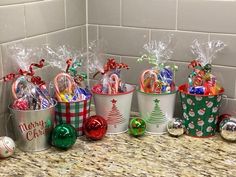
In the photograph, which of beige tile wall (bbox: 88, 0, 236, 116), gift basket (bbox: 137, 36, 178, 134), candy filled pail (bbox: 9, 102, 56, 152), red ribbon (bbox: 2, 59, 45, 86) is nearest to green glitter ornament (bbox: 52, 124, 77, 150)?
candy filled pail (bbox: 9, 102, 56, 152)

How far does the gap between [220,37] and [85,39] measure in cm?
46

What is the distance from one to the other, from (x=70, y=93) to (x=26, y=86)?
0.42 ft

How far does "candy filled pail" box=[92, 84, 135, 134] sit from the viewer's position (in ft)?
3.75

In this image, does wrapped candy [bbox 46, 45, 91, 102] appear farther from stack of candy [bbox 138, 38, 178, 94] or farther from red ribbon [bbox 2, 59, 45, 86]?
stack of candy [bbox 138, 38, 178, 94]

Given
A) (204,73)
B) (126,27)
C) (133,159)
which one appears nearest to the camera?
(133,159)

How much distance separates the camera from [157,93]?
3.73 ft

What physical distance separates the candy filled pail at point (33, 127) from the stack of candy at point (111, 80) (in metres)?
0.18

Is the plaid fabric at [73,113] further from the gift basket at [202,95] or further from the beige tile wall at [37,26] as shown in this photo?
the gift basket at [202,95]

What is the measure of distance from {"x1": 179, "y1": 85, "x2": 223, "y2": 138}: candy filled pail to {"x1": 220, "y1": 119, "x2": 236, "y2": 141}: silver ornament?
35 mm

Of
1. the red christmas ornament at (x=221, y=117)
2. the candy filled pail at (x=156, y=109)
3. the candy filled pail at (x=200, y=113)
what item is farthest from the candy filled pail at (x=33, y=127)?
the red christmas ornament at (x=221, y=117)

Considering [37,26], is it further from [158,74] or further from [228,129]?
[228,129]

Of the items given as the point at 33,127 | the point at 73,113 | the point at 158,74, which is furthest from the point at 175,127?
the point at 33,127

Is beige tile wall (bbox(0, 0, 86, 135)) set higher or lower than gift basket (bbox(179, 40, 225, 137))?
higher

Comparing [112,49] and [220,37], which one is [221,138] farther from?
[112,49]
